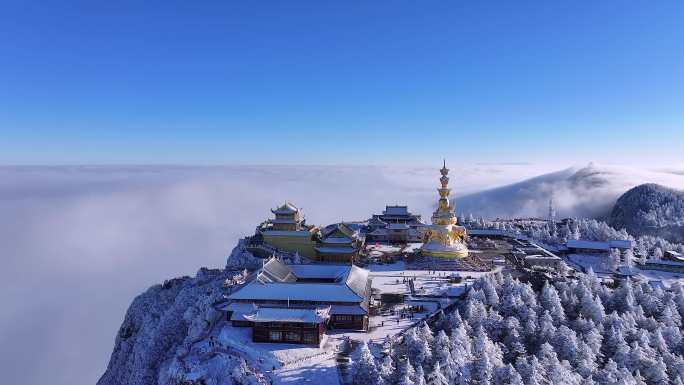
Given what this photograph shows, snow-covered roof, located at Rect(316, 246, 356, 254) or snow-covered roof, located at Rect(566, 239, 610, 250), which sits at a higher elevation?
snow-covered roof, located at Rect(566, 239, 610, 250)

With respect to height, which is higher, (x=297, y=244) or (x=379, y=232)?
(x=379, y=232)

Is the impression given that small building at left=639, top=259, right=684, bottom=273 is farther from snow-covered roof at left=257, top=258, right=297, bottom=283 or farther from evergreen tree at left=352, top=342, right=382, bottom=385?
evergreen tree at left=352, top=342, right=382, bottom=385

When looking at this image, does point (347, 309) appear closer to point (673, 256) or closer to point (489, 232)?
point (489, 232)

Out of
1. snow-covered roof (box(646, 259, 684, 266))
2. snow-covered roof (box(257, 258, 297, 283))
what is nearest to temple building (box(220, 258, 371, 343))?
snow-covered roof (box(257, 258, 297, 283))

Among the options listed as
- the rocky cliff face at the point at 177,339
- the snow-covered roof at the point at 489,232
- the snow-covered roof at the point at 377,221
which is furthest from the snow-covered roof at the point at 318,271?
the snow-covered roof at the point at 489,232

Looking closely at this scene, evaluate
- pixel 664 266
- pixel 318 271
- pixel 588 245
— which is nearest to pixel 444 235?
pixel 318 271

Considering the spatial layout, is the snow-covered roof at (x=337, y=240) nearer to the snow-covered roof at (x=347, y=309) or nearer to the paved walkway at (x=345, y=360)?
the snow-covered roof at (x=347, y=309)

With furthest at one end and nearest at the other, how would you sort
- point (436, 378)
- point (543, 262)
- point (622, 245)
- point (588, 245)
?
point (588, 245) → point (622, 245) → point (543, 262) → point (436, 378)
